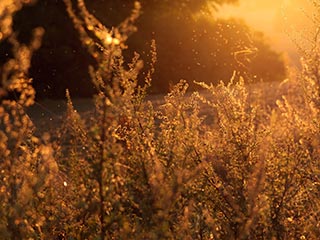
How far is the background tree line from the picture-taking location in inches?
630

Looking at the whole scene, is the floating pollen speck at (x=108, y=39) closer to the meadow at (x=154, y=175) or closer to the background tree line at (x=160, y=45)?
the meadow at (x=154, y=175)

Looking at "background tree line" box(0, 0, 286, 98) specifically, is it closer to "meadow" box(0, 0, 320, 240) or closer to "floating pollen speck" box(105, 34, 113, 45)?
"meadow" box(0, 0, 320, 240)

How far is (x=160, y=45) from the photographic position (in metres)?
17.6

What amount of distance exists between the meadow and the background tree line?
1056 cm

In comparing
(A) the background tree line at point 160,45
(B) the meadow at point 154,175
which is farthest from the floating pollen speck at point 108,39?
(A) the background tree line at point 160,45

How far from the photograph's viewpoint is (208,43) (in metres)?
18.2

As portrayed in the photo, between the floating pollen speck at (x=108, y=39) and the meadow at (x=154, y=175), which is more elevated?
the floating pollen speck at (x=108, y=39)

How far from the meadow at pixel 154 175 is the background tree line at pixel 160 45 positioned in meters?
10.6

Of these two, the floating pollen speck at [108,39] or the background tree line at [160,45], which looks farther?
the background tree line at [160,45]

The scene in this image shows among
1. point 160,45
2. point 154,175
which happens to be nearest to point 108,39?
point 154,175

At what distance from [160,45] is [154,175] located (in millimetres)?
14531

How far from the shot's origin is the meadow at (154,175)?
3.14 metres

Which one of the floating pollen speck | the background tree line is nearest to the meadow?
the floating pollen speck

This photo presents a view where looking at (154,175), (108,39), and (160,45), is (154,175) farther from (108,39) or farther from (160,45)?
(160,45)
